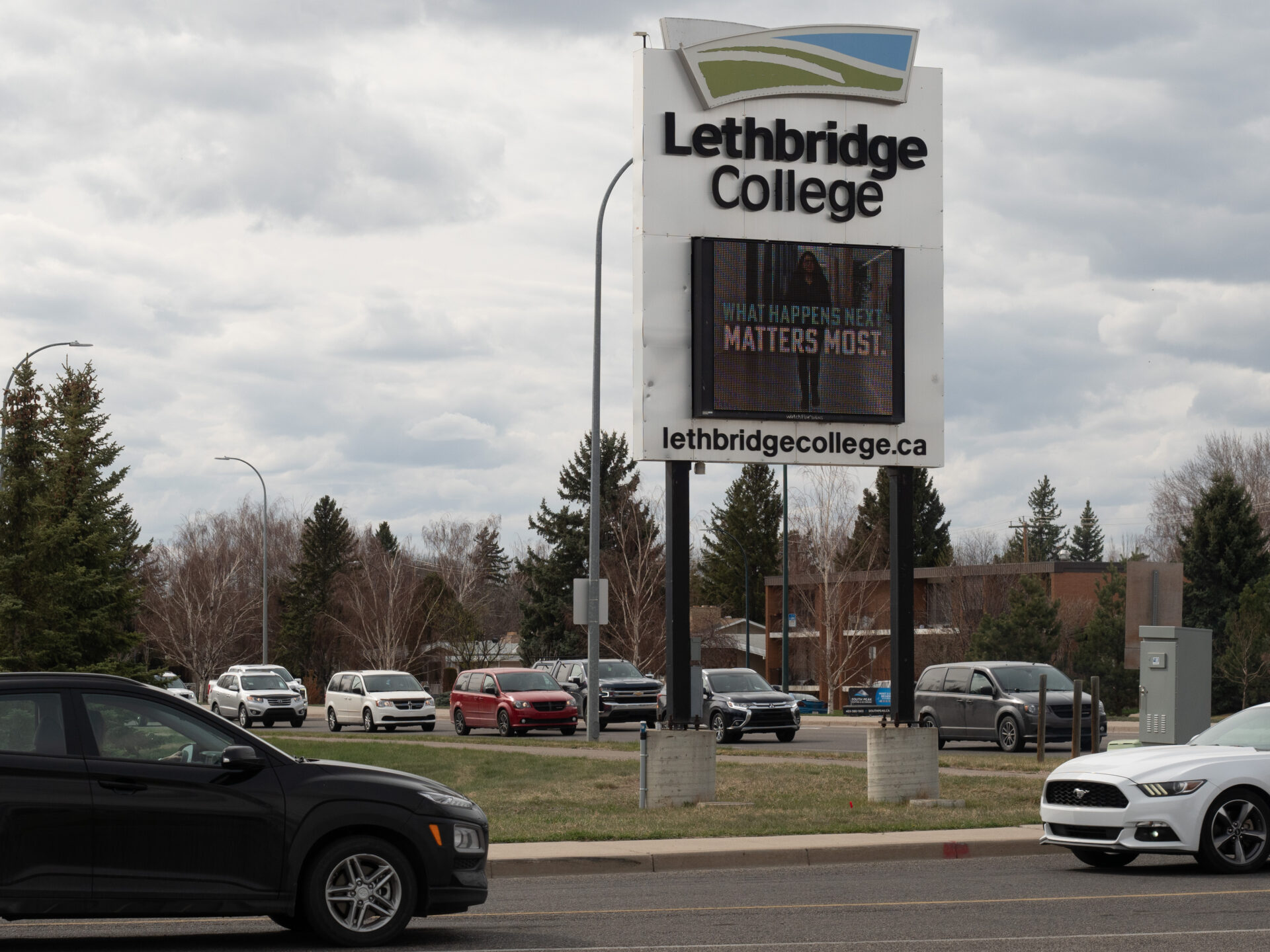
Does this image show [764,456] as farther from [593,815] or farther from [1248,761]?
[1248,761]

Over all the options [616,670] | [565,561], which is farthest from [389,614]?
[616,670]

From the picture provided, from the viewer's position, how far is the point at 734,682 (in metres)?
34.2

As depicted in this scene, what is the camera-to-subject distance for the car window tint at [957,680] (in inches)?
1181

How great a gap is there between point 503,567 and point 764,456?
132 meters

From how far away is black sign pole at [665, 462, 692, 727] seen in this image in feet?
57.1

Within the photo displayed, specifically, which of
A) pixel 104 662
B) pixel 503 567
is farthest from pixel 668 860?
pixel 503 567

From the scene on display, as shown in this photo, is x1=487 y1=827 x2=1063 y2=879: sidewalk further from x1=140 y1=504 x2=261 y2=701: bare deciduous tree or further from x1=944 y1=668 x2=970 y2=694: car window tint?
x1=140 y1=504 x2=261 y2=701: bare deciduous tree

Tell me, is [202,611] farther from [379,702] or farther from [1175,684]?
[1175,684]

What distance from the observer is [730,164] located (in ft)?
58.2

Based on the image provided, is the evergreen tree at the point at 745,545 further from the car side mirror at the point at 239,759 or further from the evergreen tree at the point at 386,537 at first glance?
the car side mirror at the point at 239,759

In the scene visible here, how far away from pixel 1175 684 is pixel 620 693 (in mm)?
21534

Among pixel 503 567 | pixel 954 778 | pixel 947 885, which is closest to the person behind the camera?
pixel 947 885

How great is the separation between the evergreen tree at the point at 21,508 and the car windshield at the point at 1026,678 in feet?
61.5

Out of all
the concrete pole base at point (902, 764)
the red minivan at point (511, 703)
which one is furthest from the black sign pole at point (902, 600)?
the red minivan at point (511, 703)
